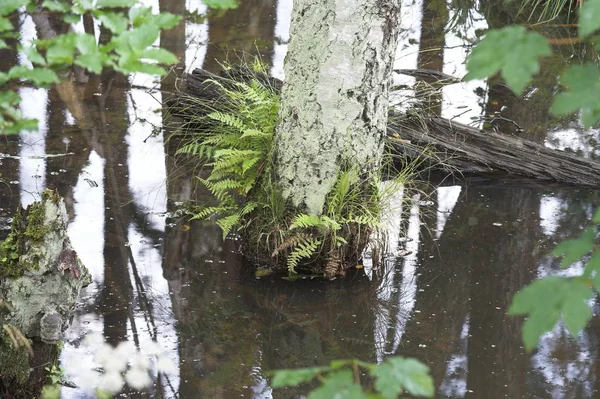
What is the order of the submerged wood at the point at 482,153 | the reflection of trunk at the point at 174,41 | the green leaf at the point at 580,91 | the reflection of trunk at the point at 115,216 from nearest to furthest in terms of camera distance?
the green leaf at the point at 580,91 < the reflection of trunk at the point at 115,216 < the submerged wood at the point at 482,153 < the reflection of trunk at the point at 174,41

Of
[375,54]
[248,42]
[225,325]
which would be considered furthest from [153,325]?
[248,42]

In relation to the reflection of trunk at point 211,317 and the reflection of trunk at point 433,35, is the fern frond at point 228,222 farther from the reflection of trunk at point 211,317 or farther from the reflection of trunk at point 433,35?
the reflection of trunk at point 433,35

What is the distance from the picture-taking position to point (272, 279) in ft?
16.3

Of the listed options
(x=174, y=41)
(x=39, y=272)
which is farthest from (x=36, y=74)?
(x=174, y=41)

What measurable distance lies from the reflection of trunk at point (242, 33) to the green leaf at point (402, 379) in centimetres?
689

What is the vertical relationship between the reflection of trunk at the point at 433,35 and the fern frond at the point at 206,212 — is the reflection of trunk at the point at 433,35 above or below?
above

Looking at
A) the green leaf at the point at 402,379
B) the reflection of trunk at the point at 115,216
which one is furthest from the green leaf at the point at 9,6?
the reflection of trunk at the point at 115,216

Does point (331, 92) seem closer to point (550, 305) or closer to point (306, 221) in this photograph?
point (306, 221)

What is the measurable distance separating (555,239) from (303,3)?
7.50 feet

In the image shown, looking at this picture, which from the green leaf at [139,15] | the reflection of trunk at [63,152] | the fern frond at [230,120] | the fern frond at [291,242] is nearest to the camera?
the green leaf at [139,15]

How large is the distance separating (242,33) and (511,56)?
8294mm

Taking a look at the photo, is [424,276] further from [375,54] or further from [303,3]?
[303,3]

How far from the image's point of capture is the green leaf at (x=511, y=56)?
169 centimetres

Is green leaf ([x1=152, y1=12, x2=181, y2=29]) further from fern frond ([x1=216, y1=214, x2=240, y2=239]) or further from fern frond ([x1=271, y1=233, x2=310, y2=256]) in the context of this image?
fern frond ([x1=216, y1=214, x2=240, y2=239])
